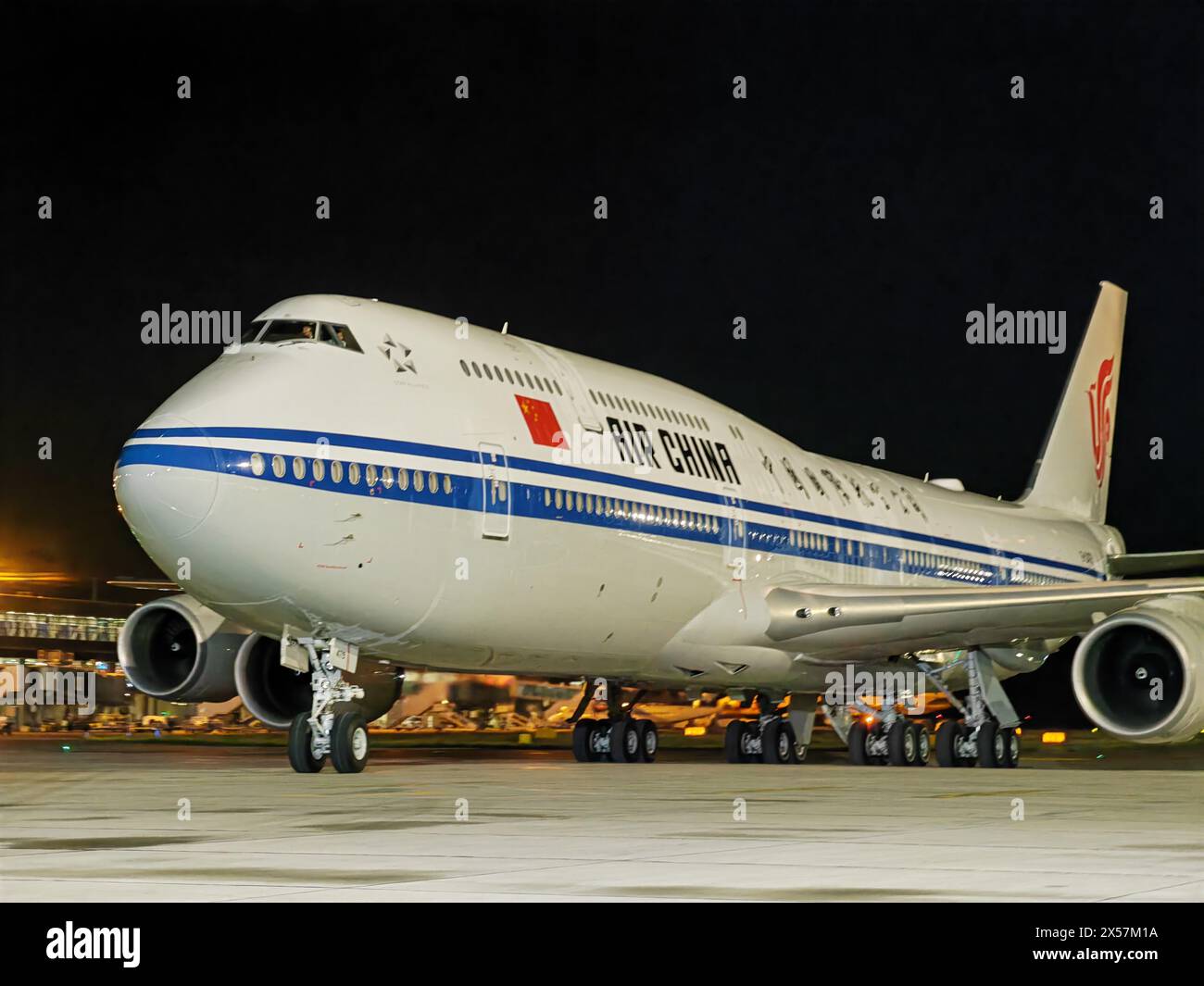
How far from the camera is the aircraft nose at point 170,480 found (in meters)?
14.6

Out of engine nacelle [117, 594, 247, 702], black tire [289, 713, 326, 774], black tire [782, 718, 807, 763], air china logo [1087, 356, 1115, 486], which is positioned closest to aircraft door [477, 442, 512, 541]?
black tire [289, 713, 326, 774]

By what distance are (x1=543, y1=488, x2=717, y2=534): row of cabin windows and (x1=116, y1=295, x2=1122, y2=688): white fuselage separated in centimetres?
3

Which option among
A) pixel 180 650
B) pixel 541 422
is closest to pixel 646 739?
pixel 180 650

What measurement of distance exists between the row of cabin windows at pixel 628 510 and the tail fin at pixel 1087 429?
529 inches

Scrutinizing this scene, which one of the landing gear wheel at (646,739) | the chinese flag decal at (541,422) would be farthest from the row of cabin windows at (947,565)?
the chinese flag decal at (541,422)

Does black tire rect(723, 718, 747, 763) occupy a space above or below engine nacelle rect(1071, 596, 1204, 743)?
below

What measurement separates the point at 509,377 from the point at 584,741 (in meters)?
6.61

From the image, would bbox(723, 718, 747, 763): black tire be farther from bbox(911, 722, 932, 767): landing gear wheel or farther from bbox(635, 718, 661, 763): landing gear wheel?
bbox(911, 722, 932, 767): landing gear wheel

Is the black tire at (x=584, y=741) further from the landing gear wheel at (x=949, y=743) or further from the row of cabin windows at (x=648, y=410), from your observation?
the landing gear wheel at (x=949, y=743)

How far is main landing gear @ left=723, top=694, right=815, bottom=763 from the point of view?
24.2m

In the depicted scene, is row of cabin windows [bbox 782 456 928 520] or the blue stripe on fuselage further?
row of cabin windows [bbox 782 456 928 520]

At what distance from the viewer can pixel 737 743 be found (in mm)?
24391

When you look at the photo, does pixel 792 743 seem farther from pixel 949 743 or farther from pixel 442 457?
pixel 442 457
